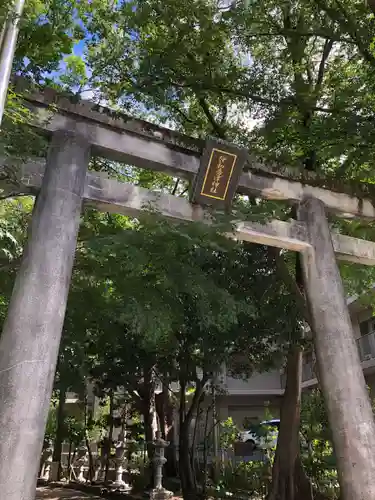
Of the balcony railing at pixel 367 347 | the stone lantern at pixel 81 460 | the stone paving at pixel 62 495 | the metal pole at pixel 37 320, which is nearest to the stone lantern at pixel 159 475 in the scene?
the stone paving at pixel 62 495

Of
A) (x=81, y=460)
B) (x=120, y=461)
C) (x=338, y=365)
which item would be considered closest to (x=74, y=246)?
(x=338, y=365)

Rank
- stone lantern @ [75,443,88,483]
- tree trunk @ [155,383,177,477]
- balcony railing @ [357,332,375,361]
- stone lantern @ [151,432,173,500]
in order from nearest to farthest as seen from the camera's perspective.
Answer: stone lantern @ [151,432,173,500] → tree trunk @ [155,383,177,477] → stone lantern @ [75,443,88,483] → balcony railing @ [357,332,375,361]

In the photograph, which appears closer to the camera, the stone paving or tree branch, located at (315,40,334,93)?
tree branch, located at (315,40,334,93)

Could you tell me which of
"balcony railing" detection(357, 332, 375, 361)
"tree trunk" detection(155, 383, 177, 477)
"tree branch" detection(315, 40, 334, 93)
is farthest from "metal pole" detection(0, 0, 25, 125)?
"balcony railing" detection(357, 332, 375, 361)

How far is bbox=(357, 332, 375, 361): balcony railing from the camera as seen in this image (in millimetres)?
16094

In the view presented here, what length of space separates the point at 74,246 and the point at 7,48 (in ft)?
7.48

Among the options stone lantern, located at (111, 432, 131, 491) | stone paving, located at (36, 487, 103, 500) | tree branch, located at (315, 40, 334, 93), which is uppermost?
tree branch, located at (315, 40, 334, 93)

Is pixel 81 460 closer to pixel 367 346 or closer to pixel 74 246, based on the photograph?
pixel 367 346

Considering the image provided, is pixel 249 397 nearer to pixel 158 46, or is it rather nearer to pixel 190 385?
pixel 190 385

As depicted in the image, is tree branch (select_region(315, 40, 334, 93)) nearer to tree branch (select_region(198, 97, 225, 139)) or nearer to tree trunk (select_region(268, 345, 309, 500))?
tree branch (select_region(198, 97, 225, 139))

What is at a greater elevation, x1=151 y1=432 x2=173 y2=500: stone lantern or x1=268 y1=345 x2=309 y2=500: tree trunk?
x1=268 y1=345 x2=309 y2=500: tree trunk

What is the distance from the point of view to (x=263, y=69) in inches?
327

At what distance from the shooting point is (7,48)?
10.3 feet

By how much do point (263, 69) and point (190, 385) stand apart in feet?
30.4
